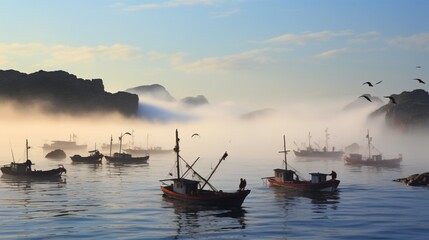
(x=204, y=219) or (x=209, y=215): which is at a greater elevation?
(x=209, y=215)

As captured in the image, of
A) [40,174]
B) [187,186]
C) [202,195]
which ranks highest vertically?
[40,174]

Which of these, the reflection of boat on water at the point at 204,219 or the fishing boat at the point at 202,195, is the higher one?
the fishing boat at the point at 202,195

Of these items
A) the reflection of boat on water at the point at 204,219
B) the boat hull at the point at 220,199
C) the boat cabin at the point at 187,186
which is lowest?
the reflection of boat on water at the point at 204,219

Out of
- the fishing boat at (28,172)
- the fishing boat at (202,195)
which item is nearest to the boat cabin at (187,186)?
the fishing boat at (202,195)

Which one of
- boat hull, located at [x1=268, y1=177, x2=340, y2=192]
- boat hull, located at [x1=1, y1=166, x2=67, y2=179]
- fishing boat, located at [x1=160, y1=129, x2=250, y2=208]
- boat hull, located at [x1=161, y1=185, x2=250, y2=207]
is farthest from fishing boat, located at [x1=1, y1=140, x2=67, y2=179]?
boat hull, located at [x1=161, y1=185, x2=250, y2=207]

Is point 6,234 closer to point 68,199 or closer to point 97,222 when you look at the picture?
point 97,222

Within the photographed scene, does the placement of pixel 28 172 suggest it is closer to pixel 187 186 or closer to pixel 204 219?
pixel 187 186

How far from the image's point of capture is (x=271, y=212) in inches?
3285

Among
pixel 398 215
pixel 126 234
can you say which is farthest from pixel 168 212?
pixel 398 215

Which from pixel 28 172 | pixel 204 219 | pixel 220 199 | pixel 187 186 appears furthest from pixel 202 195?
pixel 28 172

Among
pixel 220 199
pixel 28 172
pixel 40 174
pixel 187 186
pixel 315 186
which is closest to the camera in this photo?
pixel 220 199

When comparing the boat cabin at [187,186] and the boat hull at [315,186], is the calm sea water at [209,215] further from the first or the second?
the boat cabin at [187,186]

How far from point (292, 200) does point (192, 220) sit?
1200 inches

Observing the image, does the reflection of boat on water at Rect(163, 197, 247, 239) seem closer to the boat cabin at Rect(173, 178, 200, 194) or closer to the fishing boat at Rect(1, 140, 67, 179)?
the boat cabin at Rect(173, 178, 200, 194)
